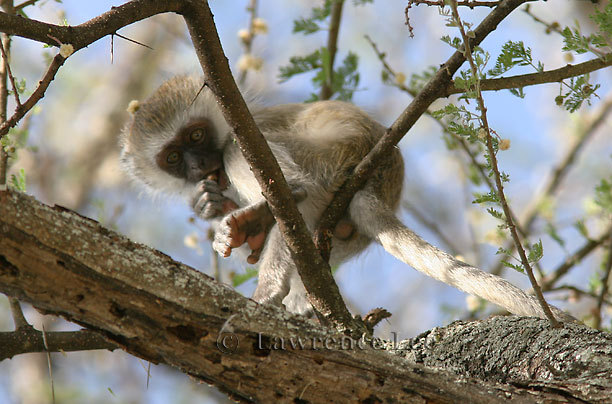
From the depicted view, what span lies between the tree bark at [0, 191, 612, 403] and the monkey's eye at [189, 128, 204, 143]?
2556 millimetres

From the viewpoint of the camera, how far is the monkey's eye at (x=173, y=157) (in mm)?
4680

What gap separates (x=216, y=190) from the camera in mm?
4234

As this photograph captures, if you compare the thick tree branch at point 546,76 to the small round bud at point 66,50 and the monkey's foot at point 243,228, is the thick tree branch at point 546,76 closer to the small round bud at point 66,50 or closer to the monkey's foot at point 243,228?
the monkey's foot at point 243,228

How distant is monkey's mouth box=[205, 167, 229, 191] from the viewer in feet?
14.6

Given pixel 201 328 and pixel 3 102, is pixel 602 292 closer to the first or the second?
pixel 201 328

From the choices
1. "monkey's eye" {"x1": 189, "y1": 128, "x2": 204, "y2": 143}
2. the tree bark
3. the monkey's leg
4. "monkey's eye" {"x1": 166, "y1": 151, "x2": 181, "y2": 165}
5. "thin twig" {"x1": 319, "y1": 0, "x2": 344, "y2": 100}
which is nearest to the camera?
the tree bark

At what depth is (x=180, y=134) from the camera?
15.2 feet

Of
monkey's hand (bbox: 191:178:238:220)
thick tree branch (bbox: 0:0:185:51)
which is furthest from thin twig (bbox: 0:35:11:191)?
monkey's hand (bbox: 191:178:238:220)

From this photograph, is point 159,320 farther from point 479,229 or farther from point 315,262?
point 479,229

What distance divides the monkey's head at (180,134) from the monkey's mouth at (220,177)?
0.01 metres

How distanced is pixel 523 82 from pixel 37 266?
2.06 metres

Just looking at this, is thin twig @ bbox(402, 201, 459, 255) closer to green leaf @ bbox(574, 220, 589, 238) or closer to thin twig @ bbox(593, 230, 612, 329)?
green leaf @ bbox(574, 220, 589, 238)

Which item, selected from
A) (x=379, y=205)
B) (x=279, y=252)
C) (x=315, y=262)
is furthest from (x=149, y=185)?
(x=315, y=262)

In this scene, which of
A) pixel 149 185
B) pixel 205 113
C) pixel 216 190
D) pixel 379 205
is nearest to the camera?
pixel 379 205
